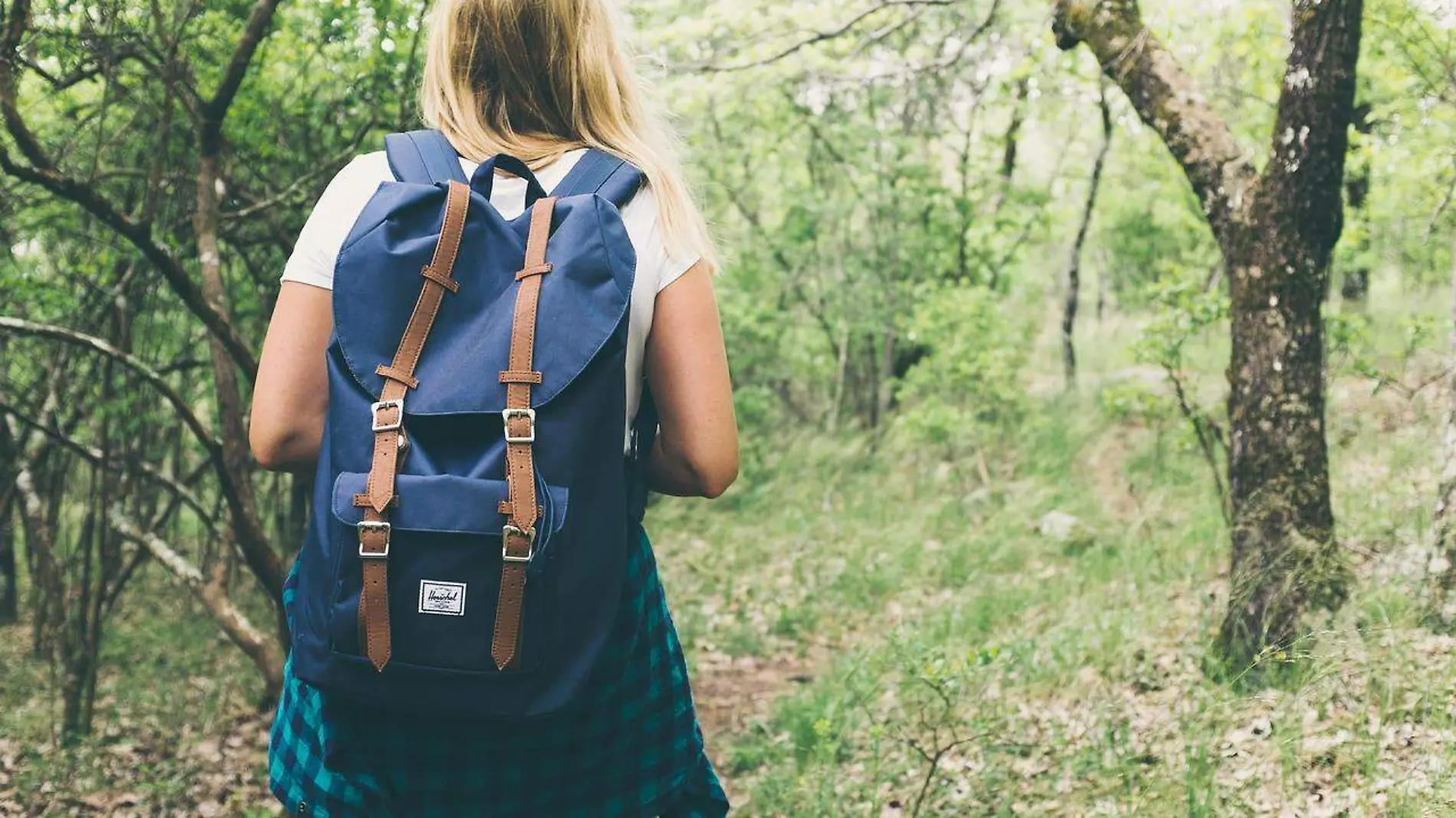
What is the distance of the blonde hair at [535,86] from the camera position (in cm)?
155

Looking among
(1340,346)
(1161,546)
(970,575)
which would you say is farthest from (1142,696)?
(1340,346)

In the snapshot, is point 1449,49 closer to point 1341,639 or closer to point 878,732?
point 1341,639

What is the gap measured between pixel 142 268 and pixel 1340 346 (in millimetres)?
6349

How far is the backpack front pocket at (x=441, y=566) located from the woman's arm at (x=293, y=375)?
0.22 meters

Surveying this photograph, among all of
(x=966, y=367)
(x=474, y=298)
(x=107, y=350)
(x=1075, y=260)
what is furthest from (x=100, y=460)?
(x=1075, y=260)

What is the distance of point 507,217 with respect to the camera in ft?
4.90

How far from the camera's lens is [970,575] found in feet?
21.2

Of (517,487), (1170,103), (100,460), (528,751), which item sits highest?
(1170,103)

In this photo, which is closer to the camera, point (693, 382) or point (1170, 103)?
point (693, 382)

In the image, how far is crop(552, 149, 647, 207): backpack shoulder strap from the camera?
1.48 m

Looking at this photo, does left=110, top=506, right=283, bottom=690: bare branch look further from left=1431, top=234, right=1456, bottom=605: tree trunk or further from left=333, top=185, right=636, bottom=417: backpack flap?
left=1431, top=234, right=1456, bottom=605: tree trunk

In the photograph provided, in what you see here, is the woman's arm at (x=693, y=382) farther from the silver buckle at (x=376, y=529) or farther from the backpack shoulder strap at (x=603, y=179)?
the silver buckle at (x=376, y=529)

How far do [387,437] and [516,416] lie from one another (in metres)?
0.17

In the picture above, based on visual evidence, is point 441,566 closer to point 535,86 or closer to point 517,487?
point 517,487
